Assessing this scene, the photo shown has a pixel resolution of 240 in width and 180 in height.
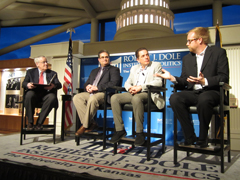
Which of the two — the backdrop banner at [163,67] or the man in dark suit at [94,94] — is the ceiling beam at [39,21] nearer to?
the backdrop banner at [163,67]

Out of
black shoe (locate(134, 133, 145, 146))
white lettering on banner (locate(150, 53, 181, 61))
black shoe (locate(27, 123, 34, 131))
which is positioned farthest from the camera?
white lettering on banner (locate(150, 53, 181, 61))

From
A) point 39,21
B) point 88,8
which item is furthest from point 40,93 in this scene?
point 39,21

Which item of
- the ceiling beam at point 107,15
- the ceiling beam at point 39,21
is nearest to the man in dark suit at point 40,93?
the ceiling beam at point 107,15

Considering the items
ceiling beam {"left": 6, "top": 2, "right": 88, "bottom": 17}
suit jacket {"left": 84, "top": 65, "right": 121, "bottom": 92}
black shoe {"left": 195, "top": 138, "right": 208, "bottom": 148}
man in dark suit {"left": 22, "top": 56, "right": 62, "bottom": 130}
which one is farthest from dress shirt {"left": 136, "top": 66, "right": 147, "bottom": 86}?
ceiling beam {"left": 6, "top": 2, "right": 88, "bottom": 17}

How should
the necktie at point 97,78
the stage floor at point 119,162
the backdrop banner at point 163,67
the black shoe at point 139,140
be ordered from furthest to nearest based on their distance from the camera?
1. the backdrop banner at point 163,67
2. the necktie at point 97,78
3. the black shoe at point 139,140
4. the stage floor at point 119,162

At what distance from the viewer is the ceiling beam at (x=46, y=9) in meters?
7.93

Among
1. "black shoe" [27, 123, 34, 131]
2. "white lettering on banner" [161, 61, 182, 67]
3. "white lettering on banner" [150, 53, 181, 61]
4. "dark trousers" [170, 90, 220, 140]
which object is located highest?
"white lettering on banner" [150, 53, 181, 61]

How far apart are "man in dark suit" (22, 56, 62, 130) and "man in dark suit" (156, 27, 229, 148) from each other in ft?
5.56

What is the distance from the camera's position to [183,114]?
1.91 metres

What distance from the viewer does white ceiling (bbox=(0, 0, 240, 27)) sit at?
7.79m

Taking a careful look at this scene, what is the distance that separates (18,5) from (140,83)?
771 cm

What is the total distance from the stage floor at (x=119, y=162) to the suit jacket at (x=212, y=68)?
2.59 ft

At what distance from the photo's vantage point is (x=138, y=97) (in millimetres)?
2215

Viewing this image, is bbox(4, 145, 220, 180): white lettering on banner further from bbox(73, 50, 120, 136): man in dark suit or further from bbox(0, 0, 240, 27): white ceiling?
bbox(0, 0, 240, 27): white ceiling
